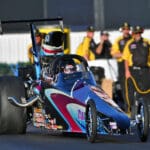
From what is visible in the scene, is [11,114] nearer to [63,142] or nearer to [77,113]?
[63,142]

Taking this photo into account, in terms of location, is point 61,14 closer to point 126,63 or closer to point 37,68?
point 126,63

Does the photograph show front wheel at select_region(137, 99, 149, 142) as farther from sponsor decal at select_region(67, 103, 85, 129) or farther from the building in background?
the building in background

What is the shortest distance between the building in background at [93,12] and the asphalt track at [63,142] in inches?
482

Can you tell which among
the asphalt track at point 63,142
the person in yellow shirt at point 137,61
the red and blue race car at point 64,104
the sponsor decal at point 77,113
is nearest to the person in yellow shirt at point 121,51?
the person in yellow shirt at point 137,61

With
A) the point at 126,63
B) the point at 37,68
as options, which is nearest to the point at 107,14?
the point at 126,63

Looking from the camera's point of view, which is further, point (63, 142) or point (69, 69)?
point (69, 69)

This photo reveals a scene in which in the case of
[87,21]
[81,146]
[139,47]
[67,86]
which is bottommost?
[81,146]

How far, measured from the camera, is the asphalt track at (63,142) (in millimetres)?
12969

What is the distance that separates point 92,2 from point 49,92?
13.8m

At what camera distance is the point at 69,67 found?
14.5 m

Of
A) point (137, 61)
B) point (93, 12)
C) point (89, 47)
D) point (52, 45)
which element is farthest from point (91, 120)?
point (93, 12)

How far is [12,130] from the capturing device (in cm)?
1488

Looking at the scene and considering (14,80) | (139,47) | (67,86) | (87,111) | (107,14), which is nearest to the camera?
(87,111)

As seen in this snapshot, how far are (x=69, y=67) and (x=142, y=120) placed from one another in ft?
5.40
